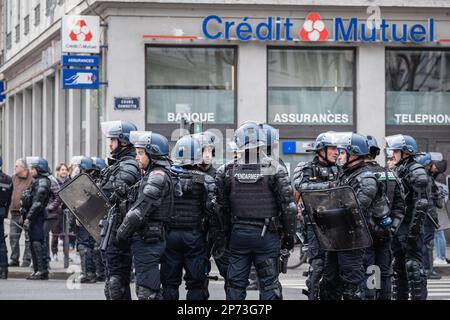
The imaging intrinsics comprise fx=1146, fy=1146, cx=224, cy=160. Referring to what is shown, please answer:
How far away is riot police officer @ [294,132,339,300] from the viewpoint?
42.1ft

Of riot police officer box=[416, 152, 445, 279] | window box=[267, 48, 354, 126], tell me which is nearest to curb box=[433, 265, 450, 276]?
riot police officer box=[416, 152, 445, 279]

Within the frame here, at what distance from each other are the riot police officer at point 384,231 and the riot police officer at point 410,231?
66cm

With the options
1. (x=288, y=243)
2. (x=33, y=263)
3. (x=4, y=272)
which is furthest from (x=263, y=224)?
(x=4, y=272)

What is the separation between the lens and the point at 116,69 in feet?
76.1

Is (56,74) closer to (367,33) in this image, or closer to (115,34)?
(115,34)

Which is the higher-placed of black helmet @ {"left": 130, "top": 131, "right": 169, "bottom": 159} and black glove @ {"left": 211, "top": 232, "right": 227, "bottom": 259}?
black helmet @ {"left": 130, "top": 131, "right": 169, "bottom": 159}

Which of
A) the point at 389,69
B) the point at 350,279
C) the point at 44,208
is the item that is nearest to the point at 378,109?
the point at 389,69

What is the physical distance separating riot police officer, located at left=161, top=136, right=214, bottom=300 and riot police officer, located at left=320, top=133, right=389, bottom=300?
1.31 metres

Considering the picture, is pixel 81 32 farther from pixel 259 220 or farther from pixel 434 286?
pixel 259 220

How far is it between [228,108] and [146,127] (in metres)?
1.79

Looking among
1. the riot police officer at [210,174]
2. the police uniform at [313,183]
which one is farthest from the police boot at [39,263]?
the riot police officer at [210,174]

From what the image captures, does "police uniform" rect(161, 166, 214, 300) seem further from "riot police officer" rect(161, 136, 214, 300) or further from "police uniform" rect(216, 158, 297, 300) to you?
"police uniform" rect(216, 158, 297, 300)

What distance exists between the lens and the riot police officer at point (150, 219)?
11180 millimetres

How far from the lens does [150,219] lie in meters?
11.3
